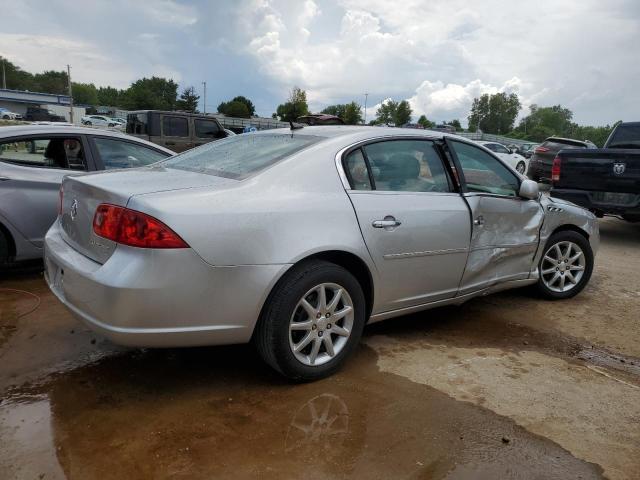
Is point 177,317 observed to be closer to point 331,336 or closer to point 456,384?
point 331,336

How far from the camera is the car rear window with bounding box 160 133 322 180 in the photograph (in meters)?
3.11

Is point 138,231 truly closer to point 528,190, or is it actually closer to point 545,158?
point 528,190

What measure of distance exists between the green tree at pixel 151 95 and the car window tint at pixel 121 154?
278 feet

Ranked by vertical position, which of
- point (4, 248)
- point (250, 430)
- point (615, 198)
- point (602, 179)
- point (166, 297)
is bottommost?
point (250, 430)

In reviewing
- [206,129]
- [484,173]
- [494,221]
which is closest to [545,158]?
[206,129]

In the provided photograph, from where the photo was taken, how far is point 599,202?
7.27 meters

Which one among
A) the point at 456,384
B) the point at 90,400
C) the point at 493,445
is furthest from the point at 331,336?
the point at 90,400

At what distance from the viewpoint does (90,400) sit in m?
2.81

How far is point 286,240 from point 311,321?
51 centimetres

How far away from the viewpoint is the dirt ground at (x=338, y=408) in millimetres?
2336

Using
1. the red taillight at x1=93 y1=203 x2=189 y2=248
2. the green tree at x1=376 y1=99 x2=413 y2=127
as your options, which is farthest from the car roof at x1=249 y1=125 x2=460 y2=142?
the green tree at x1=376 y1=99 x2=413 y2=127

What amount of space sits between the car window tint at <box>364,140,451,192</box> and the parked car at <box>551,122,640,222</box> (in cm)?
449

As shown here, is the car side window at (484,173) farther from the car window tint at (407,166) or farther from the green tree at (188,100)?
the green tree at (188,100)

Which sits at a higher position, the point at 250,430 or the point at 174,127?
the point at 174,127
